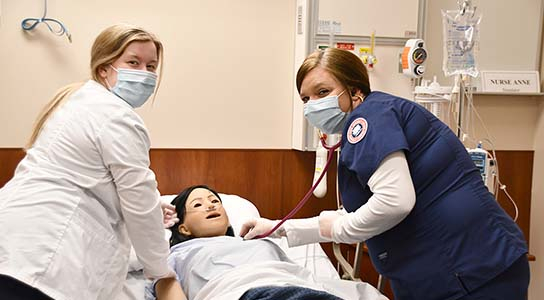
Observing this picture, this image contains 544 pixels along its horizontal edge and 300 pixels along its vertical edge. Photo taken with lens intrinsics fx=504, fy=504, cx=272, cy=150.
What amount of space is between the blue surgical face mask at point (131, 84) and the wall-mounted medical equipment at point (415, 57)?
54.2 inches

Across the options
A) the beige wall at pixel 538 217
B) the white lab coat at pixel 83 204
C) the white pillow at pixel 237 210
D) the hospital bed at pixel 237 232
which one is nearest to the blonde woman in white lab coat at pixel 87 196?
the white lab coat at pixel 83 204

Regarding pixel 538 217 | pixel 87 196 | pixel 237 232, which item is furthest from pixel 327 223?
pixel 538 217

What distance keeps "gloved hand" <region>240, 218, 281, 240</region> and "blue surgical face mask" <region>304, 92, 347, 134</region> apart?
0.40 m

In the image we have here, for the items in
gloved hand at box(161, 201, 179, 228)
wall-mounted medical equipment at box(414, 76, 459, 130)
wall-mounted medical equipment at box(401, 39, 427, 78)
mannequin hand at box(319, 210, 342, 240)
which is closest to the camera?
mannequin hand at box(319, 210, 342, 240)

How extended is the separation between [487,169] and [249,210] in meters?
1.14

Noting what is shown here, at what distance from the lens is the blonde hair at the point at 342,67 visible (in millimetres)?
1421

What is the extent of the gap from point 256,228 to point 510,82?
2053 mm

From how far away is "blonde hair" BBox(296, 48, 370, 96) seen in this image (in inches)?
55.9

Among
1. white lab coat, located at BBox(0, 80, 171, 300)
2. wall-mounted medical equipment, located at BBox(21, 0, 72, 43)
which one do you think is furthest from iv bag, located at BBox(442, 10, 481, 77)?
wall-mounted medical equipment, located at BBox(21, 0, 72, 43)

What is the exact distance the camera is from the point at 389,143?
1.20 m

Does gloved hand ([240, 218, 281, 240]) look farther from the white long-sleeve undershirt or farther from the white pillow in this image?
the white pillow

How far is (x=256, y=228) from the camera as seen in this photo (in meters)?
1.73

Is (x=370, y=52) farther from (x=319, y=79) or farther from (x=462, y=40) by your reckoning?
(x=319, y=79)

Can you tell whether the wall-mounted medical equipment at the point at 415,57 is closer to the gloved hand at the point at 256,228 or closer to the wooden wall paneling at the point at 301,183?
the wooden wall paneling at the point at 301,183
